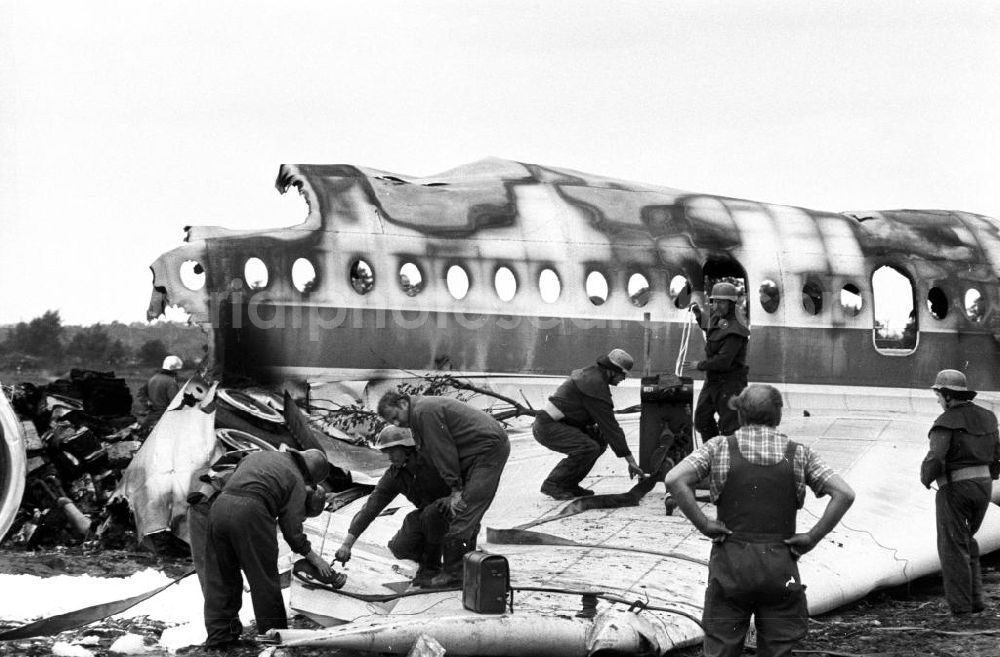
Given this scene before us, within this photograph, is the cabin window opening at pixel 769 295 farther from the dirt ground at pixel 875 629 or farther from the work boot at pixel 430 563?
the work boot at pixel 430 563

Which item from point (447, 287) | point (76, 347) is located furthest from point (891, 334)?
point (76, 347)

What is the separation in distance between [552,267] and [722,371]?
9.61ft

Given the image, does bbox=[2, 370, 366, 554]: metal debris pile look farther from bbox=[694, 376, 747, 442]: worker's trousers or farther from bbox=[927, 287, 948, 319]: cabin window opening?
bbox=[927, 287, 948, 319]: cabin window opening

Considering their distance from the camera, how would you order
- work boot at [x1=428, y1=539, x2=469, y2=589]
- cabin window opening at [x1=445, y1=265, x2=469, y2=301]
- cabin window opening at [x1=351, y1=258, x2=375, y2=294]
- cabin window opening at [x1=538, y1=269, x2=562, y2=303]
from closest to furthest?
work boot at [x1=428, y1=539, x2=469, y2=589] < cabin window opening at [x1=351, y1=258, x2=375, y2=294] < cabin window opening at [x1=445, y1=265, x2=469, y2=301] < cabin window opening at [x1=538, y1=269, x2=562, y2=303]

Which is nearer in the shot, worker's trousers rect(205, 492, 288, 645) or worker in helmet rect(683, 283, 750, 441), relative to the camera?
worker's trousers rect(205, 492, 288, 645)

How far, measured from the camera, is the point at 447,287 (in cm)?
1455

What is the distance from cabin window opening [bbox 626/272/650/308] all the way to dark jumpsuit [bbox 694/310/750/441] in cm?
254

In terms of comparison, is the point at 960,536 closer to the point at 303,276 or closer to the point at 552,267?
the point at 552,267

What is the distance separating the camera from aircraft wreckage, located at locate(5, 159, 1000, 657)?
A: 1034cm

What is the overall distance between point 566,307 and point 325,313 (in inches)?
111

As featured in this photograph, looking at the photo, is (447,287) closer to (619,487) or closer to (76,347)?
(619,487)

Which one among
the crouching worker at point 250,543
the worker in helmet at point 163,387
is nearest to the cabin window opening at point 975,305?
the worker in helmet at point 163,387

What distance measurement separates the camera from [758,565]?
7.07 meters

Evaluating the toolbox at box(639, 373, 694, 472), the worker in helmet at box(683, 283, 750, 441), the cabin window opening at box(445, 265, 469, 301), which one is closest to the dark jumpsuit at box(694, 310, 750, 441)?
the worker in helmet at box(683, 283, 750, 441)
